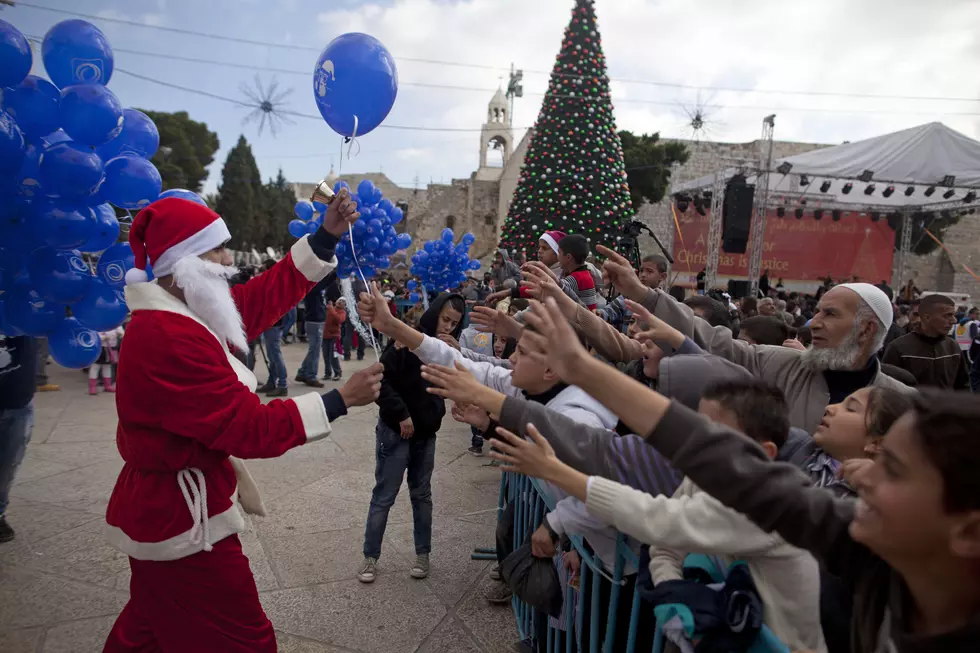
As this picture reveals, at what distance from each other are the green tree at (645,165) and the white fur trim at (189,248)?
23062 millimetres

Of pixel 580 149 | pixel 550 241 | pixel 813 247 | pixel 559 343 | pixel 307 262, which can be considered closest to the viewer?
pixel 559 343

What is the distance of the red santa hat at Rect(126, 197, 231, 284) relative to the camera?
2066 mm

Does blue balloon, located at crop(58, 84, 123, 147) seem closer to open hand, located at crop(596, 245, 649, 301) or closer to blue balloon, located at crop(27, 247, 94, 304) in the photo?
blue balloon, located at crop(27, 247, 94, 304)

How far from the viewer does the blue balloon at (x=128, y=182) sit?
359cm

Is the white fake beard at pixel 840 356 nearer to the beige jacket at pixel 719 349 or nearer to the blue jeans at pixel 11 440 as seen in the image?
the beige jacket at pixel 719 349

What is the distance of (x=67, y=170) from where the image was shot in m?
3.07

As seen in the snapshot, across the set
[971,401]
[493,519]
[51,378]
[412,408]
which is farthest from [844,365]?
[51,378]

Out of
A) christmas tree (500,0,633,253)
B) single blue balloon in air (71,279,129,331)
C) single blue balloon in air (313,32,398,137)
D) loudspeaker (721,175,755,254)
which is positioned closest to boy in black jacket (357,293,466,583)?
single blue balloon in air (313,32,398,137)

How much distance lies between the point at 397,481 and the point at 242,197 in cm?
3995

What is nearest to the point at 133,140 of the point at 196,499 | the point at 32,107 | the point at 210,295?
the point at 32,107

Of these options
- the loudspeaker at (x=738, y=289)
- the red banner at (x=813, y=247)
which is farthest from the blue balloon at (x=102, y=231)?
the red banner at (x=813, y=247)

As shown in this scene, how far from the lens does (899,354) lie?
5.21 metres

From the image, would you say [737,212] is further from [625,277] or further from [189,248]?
[189,248]

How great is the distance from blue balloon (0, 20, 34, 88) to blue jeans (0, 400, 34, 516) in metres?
1.99
